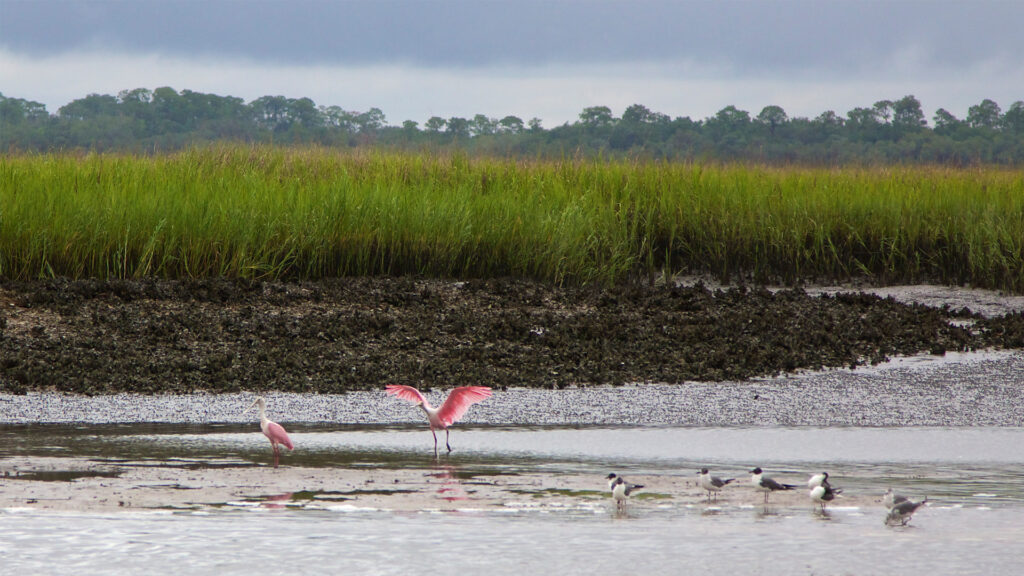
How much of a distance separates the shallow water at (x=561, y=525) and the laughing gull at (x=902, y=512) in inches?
1.9

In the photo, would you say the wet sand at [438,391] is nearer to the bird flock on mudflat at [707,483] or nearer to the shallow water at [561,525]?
the bird flock on mudflat at [707,483]

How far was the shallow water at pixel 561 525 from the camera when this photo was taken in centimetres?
462

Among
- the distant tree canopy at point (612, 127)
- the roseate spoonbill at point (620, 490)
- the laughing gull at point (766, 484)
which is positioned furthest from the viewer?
the distant tree canopy at point (612, 127)

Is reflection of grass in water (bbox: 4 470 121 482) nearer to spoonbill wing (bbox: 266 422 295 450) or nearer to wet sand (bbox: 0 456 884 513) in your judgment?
wet sand (bbox: 0 456 884 513)

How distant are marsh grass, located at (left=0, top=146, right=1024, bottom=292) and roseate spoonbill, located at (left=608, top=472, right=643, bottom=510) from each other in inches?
387

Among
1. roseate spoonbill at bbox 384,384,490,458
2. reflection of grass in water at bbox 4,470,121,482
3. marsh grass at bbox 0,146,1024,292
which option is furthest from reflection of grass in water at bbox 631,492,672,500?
marsh grass at bbox 0,146,1024,292

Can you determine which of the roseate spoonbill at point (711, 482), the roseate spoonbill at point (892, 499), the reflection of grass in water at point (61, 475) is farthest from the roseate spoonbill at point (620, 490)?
the reflection of grass in water at point (61, 475)

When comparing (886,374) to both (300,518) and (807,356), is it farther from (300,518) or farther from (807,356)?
(300,518)

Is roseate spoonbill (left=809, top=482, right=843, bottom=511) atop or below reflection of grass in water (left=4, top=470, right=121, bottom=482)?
atop

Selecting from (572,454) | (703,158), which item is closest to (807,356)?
(572,454)

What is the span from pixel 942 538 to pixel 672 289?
34.8 feet

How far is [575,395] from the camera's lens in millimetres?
9922

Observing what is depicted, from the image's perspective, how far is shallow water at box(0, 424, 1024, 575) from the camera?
4625mm

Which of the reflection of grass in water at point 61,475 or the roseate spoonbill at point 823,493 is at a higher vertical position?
the roseate spoonbill at point 823,493
